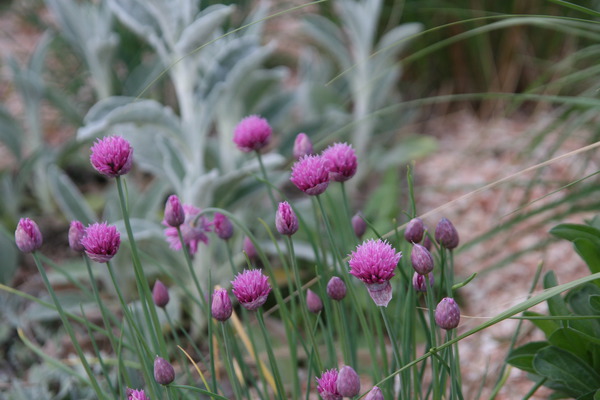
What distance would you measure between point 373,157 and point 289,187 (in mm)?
331

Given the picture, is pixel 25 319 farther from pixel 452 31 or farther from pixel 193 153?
pixel 452 31

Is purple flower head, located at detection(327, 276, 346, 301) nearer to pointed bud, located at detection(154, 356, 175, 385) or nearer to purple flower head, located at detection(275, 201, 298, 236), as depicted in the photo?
purple flower head, located at detection(275, 201, 298, 236)

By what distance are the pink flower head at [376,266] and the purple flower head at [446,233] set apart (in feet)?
0.55

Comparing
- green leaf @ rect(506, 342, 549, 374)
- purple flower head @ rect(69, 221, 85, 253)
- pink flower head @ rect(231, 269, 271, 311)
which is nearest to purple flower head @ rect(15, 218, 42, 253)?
purple flower head @ rect(69, 221, 85, 253)

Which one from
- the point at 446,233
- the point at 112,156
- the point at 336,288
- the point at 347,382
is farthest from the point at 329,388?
the point at 112,156

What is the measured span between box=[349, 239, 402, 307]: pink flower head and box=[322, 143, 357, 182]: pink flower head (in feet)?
0.54

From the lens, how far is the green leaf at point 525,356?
1.03 meters

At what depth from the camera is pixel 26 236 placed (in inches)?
34.9

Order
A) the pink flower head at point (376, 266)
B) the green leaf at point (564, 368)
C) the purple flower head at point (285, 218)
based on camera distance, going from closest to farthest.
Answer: the pink flower head at point (376, 266) → the purple flower head at point (285, 218) → the green leaf at point (564, 368)

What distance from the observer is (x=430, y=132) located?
2.93 metres

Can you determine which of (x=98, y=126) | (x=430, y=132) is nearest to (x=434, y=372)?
(x=98, y=126)

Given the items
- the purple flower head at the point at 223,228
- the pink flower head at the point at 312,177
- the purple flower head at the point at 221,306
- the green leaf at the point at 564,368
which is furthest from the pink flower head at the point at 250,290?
the green leaf at the point at 564,368

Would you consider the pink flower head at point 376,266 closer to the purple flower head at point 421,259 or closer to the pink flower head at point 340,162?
the purple flower head at point 421,259

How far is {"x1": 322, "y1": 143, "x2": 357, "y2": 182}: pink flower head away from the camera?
90cm
